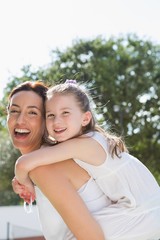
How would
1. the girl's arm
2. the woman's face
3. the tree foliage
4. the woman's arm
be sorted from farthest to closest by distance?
the tree foliage, the woman's face, the girl's arm, the woman's arm

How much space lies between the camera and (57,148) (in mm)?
2152

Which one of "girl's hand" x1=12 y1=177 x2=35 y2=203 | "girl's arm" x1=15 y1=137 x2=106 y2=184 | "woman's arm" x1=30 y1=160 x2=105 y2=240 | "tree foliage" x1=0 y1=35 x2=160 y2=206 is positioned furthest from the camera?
"tree foliage" x1=0 y1=35 x2=160 y2=206

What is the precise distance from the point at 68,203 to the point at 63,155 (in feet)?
0.73

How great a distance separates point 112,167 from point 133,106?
2887cm

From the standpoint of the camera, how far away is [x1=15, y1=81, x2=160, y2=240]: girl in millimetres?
2096

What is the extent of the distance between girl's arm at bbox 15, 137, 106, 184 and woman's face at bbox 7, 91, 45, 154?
0.36 m

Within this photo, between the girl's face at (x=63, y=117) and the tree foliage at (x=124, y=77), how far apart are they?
27.5m

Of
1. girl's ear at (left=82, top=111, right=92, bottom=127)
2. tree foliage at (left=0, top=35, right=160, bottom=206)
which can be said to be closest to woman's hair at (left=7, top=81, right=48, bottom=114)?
girl's ear at (left=82, top=111, right=92, bottom=127)

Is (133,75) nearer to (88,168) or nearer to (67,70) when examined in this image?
(67,70)

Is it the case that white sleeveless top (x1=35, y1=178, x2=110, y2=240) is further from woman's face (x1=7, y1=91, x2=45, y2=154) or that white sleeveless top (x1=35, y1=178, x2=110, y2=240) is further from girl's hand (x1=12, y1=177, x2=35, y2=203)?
woman's face (x1=7, y1=91, x2=45, y2=154)

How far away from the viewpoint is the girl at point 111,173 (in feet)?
6.88

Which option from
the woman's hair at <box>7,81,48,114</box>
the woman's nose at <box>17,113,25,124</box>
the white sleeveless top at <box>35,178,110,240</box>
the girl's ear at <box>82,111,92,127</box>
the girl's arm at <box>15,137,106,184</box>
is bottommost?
the white sleeveless top at <box>35,178,110,240</box>

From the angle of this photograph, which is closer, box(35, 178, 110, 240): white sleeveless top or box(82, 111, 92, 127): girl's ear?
box(35, 178, 110, 240): white sleeveless top

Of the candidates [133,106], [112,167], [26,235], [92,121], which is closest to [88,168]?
[112,167]
